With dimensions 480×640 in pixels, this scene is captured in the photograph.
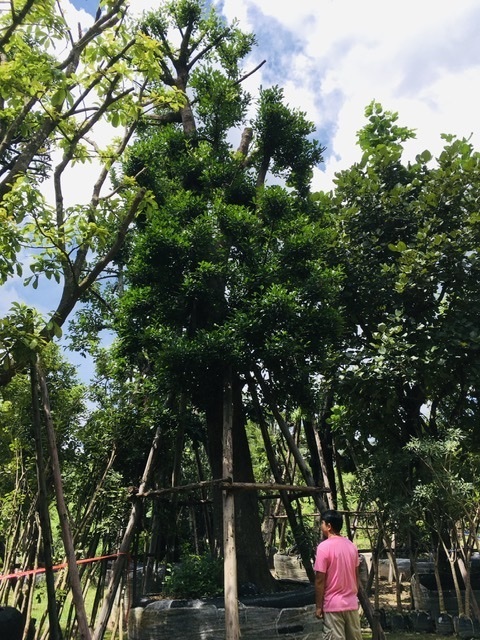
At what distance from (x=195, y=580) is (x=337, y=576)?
245 centimetres

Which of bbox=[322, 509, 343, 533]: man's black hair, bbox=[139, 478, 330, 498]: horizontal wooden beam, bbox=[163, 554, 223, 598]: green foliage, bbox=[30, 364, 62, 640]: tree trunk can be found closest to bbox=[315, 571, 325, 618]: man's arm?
bbox=[322, 509, 343, 533]: man's black hair

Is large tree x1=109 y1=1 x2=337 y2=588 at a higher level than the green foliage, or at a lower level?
higher

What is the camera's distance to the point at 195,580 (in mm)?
6184

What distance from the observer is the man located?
4250 millimetres

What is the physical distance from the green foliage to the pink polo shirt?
2244 mm

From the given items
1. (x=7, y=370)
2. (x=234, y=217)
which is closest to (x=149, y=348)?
(x=234, y=217)

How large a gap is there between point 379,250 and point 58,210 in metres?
5.40

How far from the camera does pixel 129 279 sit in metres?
7.43

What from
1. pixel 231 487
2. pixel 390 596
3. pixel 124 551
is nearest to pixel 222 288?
pixel 231 487

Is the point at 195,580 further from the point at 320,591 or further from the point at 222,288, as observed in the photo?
the point at 222,288

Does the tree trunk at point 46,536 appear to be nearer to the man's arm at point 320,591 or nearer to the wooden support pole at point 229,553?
the wooden support pole at point 229,553

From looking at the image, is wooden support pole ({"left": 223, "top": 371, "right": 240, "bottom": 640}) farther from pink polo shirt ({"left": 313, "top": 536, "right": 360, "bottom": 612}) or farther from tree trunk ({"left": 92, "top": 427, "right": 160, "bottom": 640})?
tree trunk ({"left": 92, "top": 427, "right": 160, "bottom": 640})

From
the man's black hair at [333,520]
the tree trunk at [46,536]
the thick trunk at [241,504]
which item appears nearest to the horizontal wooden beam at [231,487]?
the thick trunk at [241,504]

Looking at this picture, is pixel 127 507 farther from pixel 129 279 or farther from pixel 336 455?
pixel 336 455
